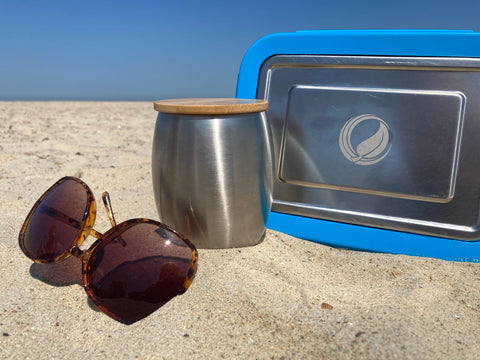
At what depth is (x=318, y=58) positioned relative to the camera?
4.25 feet

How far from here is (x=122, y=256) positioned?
3.33 feet

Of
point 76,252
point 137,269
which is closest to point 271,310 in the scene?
point 137,269

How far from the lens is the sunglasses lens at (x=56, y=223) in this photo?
1054 mm

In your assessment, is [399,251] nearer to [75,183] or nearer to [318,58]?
[318,58]

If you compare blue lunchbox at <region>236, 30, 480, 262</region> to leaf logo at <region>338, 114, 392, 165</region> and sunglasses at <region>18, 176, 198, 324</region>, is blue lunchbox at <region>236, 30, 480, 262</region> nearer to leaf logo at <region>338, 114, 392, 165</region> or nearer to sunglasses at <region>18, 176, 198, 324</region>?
leaf logo at <region>338, 114, 392, 165</region>

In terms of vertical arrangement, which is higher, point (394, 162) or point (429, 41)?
point (429, 41)

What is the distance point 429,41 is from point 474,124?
28cm

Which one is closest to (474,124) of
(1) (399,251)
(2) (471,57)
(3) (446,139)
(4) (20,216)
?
(3) (446,139)

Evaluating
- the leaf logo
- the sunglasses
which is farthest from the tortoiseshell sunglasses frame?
the leaf logo

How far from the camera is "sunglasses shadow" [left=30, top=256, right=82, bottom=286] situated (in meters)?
1.08

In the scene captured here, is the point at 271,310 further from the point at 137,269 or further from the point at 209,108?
the point at 209,108

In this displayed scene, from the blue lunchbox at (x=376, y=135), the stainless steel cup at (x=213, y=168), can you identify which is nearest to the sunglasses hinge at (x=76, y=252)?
the stainless steel cup at (x=213, y=168)

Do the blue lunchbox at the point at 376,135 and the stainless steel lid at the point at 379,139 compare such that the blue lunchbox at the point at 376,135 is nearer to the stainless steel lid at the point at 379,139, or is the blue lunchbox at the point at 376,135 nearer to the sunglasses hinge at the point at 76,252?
the stainless steel lid at the point at 379,139

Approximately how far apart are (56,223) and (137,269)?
0.96 ft
